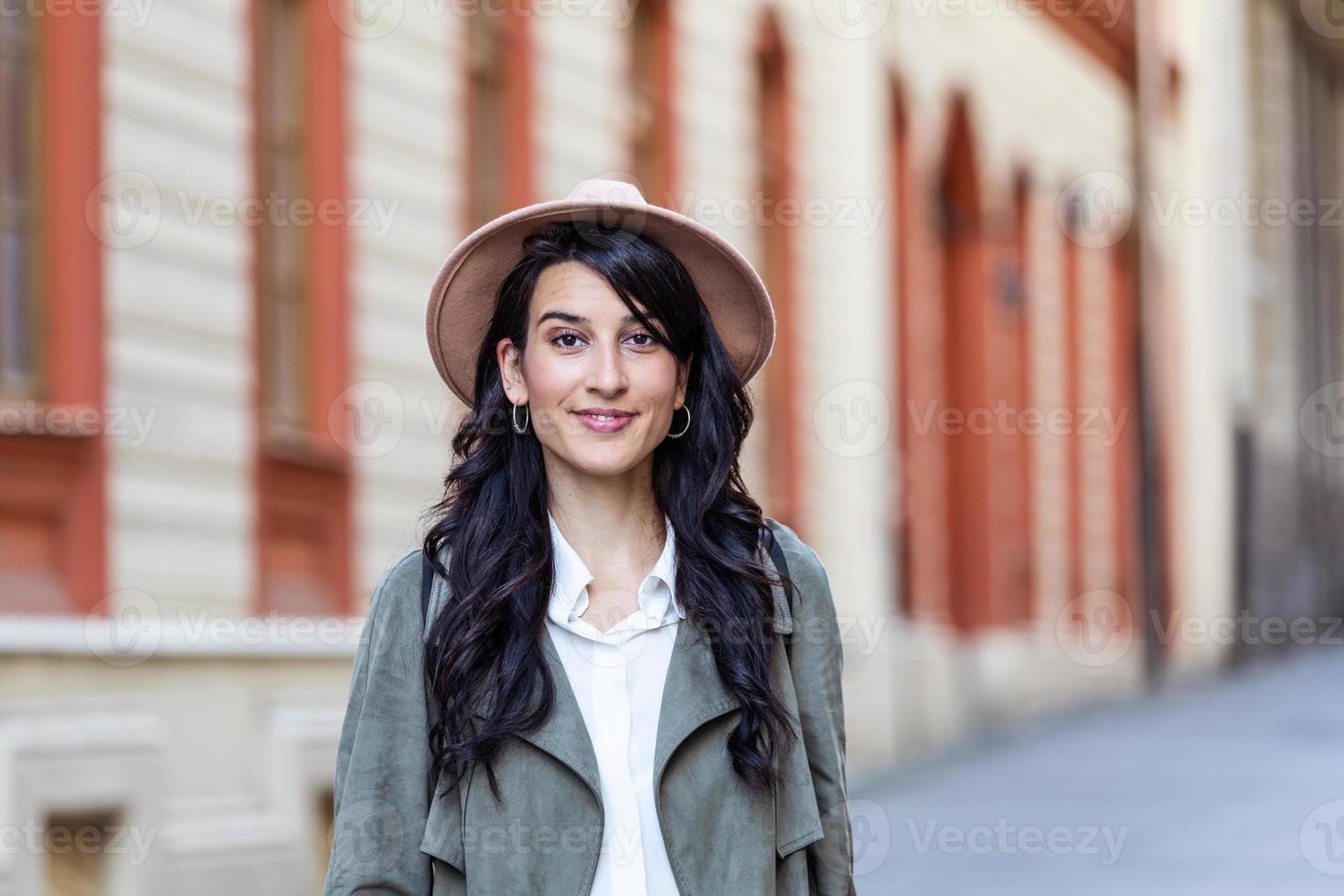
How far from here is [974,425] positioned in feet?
70.0

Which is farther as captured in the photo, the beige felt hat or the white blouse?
the beige felt hat

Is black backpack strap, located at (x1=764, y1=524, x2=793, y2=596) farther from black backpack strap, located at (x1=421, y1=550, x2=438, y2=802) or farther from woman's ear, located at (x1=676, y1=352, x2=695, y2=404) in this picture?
black backpack strap, located at (x1=421, y1=550, x2=438, y2=802)

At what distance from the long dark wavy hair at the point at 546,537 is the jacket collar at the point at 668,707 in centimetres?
2

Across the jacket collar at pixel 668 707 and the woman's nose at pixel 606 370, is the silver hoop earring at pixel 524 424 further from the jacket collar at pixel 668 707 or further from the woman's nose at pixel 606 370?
the jacket collar at pixel 668 707

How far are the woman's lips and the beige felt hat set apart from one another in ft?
0.87

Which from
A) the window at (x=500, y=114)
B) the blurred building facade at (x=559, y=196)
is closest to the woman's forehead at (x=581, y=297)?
the blurred building facade at (x=559, y=196)

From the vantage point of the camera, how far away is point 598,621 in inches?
147

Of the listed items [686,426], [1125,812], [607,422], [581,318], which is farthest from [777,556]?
[1125,812]

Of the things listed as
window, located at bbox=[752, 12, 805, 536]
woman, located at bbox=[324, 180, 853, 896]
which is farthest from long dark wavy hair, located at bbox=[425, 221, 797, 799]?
window, located at bbox=[752, 12, 805, 536]

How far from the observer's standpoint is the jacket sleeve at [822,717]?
3.78 m

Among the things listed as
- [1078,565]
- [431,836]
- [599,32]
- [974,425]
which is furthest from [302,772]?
[1078,565]

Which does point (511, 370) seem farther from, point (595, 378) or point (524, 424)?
point (595, 378)

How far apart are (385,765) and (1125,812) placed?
407 inches

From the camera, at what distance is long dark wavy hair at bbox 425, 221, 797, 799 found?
361 centimetres
